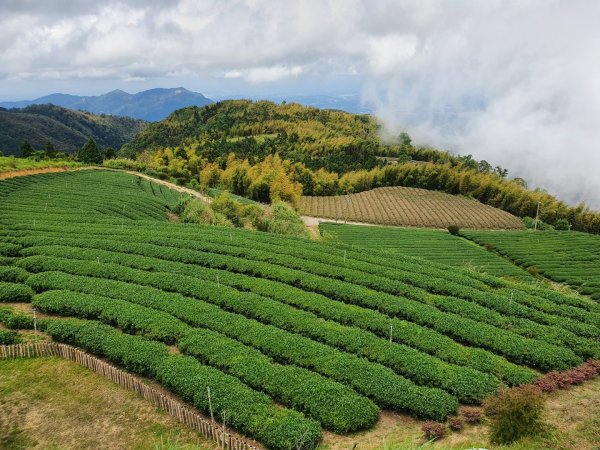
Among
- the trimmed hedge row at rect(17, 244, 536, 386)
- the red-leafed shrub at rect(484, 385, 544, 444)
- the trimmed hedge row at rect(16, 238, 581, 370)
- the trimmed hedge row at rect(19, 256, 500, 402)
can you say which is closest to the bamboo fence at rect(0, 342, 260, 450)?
the trimmed hedge row at rect(19, 256, 500, 402)

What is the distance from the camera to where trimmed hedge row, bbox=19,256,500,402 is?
19.1m

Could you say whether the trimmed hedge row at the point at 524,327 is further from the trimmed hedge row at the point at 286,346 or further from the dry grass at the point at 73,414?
the dry grass at the point at 73,414

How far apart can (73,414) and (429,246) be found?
197 ft

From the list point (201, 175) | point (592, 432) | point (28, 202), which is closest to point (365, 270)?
point (592, 432)

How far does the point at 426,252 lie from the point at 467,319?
4063 centimetres

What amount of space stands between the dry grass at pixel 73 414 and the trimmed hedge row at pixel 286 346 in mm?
5546

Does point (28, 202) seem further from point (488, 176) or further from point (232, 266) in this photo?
point (488, 176)

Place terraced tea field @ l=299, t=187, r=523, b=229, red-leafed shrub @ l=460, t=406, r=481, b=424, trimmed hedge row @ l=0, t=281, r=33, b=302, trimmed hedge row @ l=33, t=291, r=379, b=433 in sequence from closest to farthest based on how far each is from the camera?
1. trimmed hedge row @ l=33, t=291, r=379, b=433
2. red-leafed shrub @ l=460, t=406, r=481, b=424
3. trimmed hedge row @ l=0, t=281, r=33, b=302
4. terraced tea field @ l=299, t=187, r=523, b=229

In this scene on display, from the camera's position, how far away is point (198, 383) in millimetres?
18016

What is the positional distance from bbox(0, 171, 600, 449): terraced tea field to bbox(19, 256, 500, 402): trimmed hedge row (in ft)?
0.25

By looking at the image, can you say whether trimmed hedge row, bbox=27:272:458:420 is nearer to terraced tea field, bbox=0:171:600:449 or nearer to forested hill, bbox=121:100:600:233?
terraced tea field, bbox=0:171:600:449

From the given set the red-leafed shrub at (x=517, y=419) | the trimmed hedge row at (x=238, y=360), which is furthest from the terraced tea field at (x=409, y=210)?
the red-leafed shrub at (x=517, y=419)

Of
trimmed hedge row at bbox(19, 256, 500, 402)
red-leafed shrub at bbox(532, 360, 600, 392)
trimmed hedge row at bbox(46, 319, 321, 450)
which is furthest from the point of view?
red-leafed shrub at bbox(532, 360, 600, 392)

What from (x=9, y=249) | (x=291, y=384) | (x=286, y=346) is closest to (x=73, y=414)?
(x=291, y=384)
